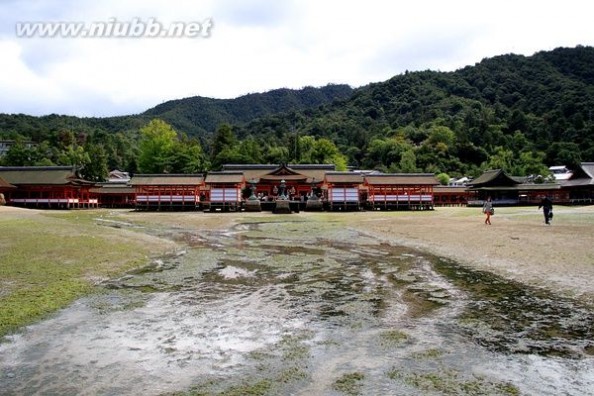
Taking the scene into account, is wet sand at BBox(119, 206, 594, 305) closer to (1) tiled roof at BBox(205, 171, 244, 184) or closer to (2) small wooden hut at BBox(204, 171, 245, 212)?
(2) small wooden hut at BBox(204, 171, 245, 212)

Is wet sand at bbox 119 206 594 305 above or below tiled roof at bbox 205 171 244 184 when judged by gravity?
below

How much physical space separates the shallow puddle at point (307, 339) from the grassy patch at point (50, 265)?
698 millimetres

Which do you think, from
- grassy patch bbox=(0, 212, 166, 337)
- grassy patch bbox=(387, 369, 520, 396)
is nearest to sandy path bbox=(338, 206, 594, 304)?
grassy patch bbox=(387, 369, 520, 396)

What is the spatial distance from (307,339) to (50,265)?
409 inches

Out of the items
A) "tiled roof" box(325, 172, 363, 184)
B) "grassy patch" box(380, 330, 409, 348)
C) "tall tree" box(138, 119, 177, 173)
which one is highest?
"tall tree" box(138, 119, 177, 173)

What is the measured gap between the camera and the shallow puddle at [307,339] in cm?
679

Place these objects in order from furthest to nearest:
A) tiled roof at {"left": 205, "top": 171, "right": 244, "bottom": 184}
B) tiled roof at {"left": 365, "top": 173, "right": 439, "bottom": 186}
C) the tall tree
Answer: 1. the tall tree
2. tiled roof at {"left": 365, "top": 173, "right": 439, "bottom": 186}
3. tiled roof at {"left": 205, "top": 171, "right": 244, "bottom": 184}

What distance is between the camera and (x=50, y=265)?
595 inches

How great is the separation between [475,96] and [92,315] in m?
167

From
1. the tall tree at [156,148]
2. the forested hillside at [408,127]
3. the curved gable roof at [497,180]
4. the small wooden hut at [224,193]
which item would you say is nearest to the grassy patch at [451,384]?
the small wooden hut at [224,193]

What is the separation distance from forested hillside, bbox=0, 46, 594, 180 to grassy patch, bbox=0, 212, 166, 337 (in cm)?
6505

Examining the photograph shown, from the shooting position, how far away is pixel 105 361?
302 inches

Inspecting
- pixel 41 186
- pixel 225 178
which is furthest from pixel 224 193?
pixel 41 186

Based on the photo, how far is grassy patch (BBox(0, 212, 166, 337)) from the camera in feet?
35.2
